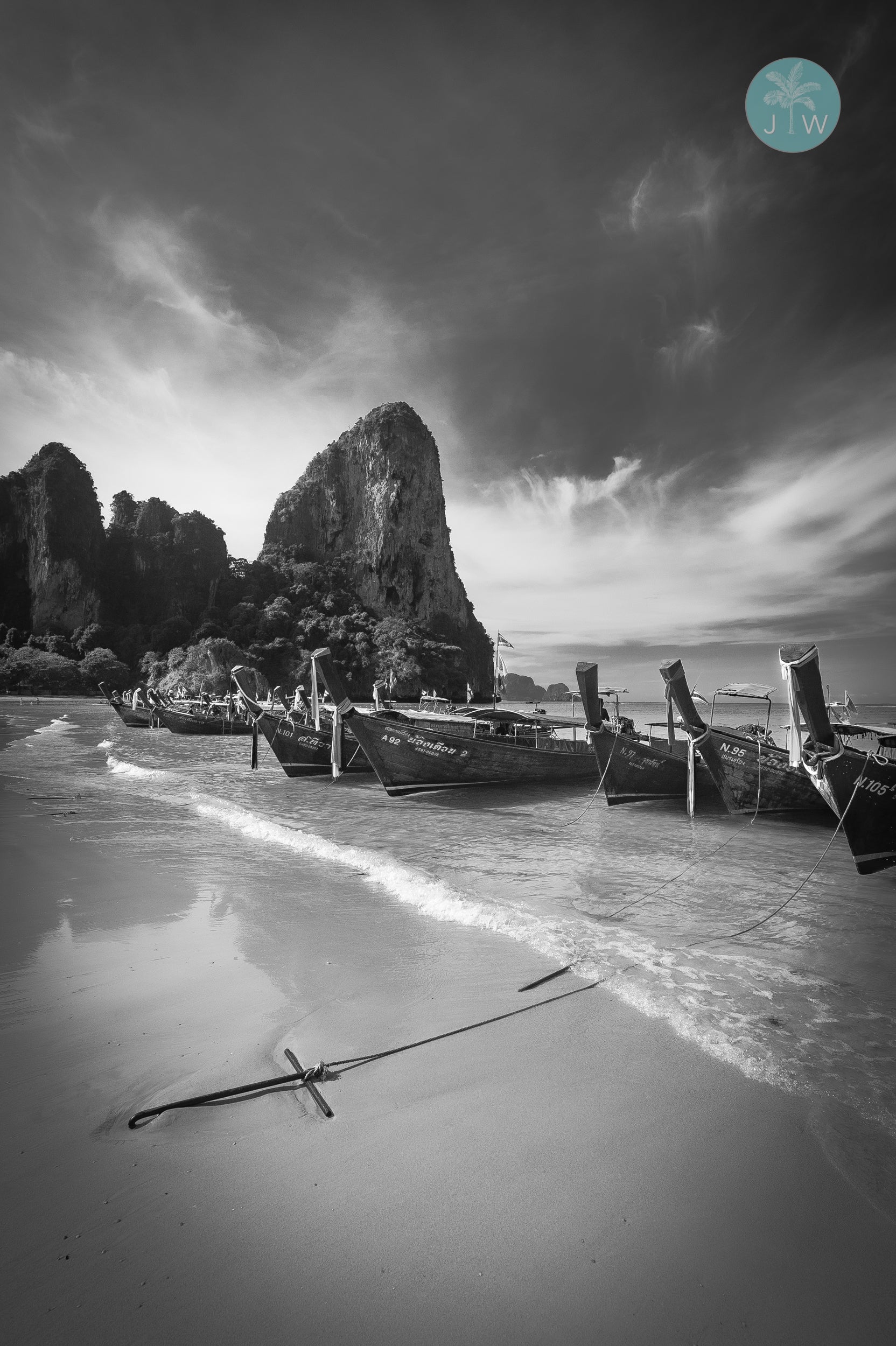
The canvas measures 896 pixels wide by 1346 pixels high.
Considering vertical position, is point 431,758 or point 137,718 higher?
point 137,718

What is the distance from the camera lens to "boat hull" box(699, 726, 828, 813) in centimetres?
1149

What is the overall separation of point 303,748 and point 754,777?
1223 cm

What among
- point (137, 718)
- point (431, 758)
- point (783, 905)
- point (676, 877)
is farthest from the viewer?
point (137, 718)

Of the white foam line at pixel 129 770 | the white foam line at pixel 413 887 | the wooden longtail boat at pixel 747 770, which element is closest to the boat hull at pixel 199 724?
the white foam line at pixel 129 770

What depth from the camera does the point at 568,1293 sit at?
6.21ft

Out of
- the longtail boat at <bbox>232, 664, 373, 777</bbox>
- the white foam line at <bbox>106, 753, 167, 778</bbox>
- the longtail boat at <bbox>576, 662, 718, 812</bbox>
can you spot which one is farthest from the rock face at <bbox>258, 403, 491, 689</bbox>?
the longtail boat at <bbox>576, 662, 718, 812</bbox>

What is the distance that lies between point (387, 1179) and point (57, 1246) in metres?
1.18

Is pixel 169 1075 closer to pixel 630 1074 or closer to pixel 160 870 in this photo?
pixel 630 1074

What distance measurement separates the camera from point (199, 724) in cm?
3541

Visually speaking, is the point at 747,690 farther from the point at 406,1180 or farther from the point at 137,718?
the point at 137,718

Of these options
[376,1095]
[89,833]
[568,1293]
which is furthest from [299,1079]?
[89,833]

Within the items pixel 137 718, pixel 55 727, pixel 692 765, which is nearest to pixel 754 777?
pixel 692 765

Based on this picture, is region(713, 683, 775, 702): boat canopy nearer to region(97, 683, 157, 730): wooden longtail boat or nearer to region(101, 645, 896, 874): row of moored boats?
region(101, 645, 896, 874): row of moored boats

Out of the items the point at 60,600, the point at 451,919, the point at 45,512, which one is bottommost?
the point at 451,919
